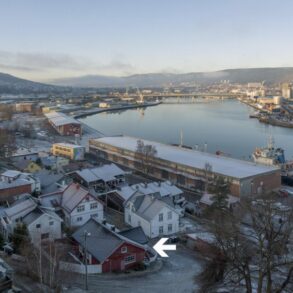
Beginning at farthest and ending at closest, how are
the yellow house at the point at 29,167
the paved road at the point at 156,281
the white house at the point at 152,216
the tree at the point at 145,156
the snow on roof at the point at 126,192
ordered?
the tree at the point at 145,156 < the yellow house at the point at 29,167 < the snow on roof at the point at 126,192 < the white house at the point at 152,216 < the paved road at the point at 156,281

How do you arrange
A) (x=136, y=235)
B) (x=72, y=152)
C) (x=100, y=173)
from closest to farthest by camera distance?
(x=136, y=235) < (x=100, y=173) < (x=72, y=152)

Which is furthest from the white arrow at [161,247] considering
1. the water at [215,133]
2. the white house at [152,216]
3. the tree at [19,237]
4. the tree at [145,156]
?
the water at [215,133]

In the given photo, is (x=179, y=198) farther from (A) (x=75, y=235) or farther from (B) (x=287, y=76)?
(B) (x=287, y=76)

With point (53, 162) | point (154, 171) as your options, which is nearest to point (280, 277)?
point (154, 171)

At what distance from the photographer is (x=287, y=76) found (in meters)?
53.2

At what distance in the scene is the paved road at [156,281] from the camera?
5.76 feet

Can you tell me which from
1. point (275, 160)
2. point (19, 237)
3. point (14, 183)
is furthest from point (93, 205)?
point (275, 160)

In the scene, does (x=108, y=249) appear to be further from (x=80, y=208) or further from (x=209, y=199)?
(x=209, y=199)

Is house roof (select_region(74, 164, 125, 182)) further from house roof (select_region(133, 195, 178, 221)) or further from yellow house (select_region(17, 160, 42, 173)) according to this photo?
house roof (select_region(133, 195, 178, 221))

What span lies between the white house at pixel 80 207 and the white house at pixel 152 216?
0.22 meters

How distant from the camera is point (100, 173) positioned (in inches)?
147

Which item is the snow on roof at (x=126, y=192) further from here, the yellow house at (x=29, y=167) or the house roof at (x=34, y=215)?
the yellow house at (x=29, y=167)

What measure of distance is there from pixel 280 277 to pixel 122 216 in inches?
53.9

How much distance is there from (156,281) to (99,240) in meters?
0.39
